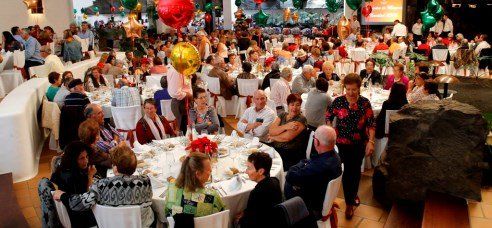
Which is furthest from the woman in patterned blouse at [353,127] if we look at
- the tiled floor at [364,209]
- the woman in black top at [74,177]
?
the woman in black top at [74,177]

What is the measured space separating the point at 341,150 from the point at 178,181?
2.01m

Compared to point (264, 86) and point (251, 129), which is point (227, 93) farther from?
point (251, 129)

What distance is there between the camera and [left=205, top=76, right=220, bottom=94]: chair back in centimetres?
782

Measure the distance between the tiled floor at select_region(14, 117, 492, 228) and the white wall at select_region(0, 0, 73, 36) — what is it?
10561mm

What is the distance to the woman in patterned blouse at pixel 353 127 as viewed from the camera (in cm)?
439

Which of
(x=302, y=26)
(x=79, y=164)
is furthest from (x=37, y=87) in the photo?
(x=302, y=26)

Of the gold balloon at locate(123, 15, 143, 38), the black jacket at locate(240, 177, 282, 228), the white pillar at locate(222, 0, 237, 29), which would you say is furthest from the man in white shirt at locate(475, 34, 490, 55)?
the black jacket at locate(240, 177, 282, 228)

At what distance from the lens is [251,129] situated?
505 centimetres

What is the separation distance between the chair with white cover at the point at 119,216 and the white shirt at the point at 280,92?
12.6ft

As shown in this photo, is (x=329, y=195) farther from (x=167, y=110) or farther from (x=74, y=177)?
(x=167, y=110)

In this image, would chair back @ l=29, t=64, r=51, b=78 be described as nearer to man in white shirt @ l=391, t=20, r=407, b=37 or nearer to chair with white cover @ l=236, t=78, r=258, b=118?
chair with white cover @ l=236, t=78, r=258, b=118

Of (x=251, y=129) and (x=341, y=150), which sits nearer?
(x=341, y=150)

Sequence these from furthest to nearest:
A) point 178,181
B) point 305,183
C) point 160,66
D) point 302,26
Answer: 1. point 302,26
2. point 160,66
3. point 305,183
4. point 178,181

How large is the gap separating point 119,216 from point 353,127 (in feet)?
7.76
